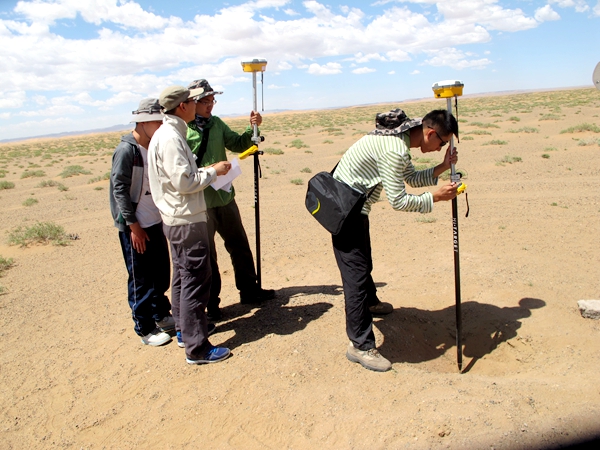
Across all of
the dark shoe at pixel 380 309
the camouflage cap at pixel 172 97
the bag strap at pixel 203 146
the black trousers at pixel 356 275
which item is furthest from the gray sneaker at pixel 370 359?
the camouflage cap at pixel 172 97

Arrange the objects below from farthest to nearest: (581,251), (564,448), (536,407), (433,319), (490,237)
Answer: (490,237) < (581,251) < (433,319) < (536,407) < (564,448)

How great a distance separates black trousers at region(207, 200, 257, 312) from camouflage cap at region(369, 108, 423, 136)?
1.72 metres

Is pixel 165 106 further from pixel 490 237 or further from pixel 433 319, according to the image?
pixel 490 237

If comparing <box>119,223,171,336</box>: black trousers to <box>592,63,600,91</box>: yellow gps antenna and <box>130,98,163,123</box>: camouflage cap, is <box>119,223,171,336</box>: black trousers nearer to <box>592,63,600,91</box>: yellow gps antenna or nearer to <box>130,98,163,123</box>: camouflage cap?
<box>130,98,163,123</box>: camouflage cap

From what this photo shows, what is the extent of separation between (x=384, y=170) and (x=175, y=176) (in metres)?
1.47

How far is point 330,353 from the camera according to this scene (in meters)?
3.87

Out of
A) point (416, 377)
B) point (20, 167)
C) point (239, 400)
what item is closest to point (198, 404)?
point (239, 400)

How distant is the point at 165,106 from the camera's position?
11.2 feet

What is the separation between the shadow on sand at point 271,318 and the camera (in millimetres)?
4273

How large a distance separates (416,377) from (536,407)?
805 mm

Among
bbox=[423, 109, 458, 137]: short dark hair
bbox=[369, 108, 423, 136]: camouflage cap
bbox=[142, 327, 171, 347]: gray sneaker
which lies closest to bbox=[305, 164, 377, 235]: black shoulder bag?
Result: bbox=[369, 108, 423, 136]: camouflage cap

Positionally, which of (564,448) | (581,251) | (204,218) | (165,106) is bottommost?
(564,448)

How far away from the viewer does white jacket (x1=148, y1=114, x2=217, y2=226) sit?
3.32m

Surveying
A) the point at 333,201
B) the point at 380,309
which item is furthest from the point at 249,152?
the point at 380,309
